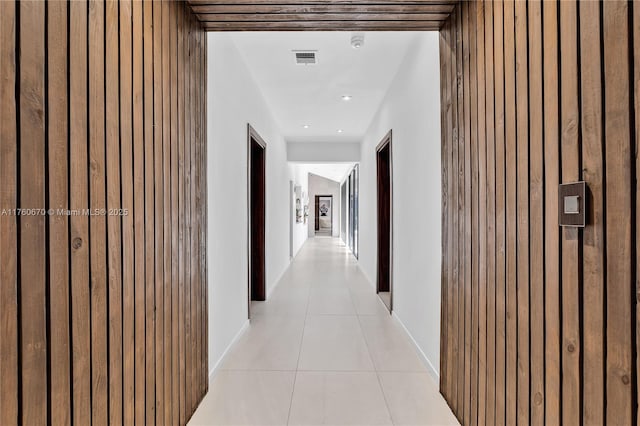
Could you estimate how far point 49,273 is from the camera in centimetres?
102

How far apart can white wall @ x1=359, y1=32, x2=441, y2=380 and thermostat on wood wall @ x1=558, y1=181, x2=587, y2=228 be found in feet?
4.46

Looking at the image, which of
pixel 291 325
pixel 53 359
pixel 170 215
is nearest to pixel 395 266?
pixel 291 325

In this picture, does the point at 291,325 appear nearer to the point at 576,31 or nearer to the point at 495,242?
the point at 495,242

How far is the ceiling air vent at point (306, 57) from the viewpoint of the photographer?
128 inches

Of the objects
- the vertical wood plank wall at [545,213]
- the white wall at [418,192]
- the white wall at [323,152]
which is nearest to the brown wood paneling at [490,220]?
the vertical wood plank wall at [545,213]

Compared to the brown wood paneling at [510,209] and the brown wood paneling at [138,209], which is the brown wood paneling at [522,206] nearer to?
the brown wood paneling at [510,209]

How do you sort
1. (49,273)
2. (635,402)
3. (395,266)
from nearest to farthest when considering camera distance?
1. (635,402)
2. (49,273)
3. (395,266)

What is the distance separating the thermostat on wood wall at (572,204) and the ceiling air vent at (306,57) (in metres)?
2.71

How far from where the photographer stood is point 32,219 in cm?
96

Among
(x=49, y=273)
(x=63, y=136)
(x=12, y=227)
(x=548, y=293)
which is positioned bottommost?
(x=548, y=293)

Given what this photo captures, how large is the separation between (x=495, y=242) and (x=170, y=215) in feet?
5.18

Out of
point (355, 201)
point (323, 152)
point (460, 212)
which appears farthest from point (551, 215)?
point (355, 201)

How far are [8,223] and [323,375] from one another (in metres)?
2.17

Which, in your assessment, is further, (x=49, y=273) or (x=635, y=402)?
(x=49, y=273)
